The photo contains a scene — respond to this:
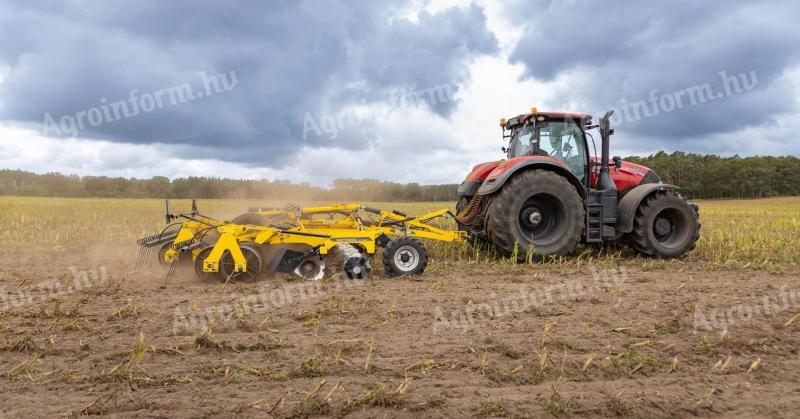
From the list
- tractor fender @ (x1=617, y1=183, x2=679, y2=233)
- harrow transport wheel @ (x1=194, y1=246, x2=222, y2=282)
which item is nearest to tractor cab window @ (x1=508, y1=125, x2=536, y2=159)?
tractor fender @ (x1=617, y1=183, x2=679, y2=233)

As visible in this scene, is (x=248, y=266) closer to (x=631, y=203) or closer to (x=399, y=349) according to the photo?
(x=399, y=349)

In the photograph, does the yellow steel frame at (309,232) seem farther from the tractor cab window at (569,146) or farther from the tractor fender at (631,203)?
the tractor fender at (631,203)

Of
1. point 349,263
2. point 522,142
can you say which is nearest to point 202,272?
point 349,263

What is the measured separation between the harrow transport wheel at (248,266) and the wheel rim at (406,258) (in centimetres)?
157

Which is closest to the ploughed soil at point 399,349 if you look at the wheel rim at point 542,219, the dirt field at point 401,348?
the dirt field at point 401,348

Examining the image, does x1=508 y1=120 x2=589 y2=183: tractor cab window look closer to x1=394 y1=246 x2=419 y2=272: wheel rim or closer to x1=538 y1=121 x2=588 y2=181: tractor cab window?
x1=538 y1=121 x2=588 y2=181: tractor cab window

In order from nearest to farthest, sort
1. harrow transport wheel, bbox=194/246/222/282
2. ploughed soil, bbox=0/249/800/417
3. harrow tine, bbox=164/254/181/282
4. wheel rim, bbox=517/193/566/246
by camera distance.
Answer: ploughed soil, bbox=0/249/800/417 < harrow transport wheel, bbox=194/246/222/282 < harrow tine, bbox=164/254/181/282 < wheel rim, bbox=517/193/566/246

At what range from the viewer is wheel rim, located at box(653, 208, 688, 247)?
8.38m

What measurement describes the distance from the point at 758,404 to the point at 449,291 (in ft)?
10.0

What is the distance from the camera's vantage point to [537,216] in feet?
25.7

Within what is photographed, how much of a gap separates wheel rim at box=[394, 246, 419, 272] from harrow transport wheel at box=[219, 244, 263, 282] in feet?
5.15

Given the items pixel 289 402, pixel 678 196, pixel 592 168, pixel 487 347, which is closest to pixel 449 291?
pixel 487 347

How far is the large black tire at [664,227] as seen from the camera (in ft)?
26.8

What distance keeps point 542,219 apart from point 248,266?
4.14 metres
